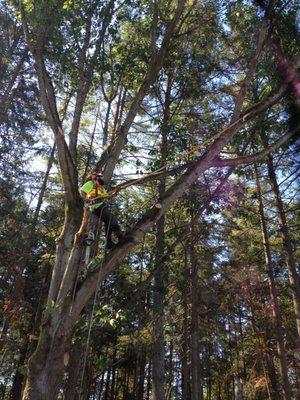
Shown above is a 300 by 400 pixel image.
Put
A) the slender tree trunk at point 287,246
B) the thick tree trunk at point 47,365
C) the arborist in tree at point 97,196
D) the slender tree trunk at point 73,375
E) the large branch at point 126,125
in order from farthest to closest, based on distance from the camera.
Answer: the slender tree trunk at point 287,246 → the slender tree trunk at point 73,375 → the large branch at point 126,125 → the arborist in tree at point 97,196 → the thick tree trunk at point 47,365

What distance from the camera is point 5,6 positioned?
14477 millimetres

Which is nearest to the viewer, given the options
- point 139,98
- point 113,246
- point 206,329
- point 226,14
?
point 113,246

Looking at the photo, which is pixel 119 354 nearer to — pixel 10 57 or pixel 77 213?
pixel 10 57

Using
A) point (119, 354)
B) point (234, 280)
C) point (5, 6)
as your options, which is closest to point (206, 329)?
point (234, 280)

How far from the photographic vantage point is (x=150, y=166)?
332 inches

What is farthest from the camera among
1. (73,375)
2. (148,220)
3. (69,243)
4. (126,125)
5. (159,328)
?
(159,328)

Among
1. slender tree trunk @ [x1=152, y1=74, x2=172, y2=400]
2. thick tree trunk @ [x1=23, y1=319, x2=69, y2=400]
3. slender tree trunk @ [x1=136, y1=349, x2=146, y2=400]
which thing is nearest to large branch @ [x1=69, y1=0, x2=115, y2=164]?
slender tree trunk @ [x1=152, y1=74, x2=172, y2=400]

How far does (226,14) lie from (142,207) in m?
5.32

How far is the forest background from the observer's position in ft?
20.2

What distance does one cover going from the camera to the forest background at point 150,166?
6.15 metres

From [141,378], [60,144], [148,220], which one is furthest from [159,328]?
[141,378]

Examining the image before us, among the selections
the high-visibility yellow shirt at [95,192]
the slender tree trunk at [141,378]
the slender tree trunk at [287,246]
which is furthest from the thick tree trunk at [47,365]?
the slender tree trunk at [141,378]

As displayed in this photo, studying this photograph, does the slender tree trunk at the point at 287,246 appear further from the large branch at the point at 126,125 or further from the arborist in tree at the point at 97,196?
the arborist in tree at the point at 97,196

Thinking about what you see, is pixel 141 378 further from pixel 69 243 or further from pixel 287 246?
pixel 69 243
